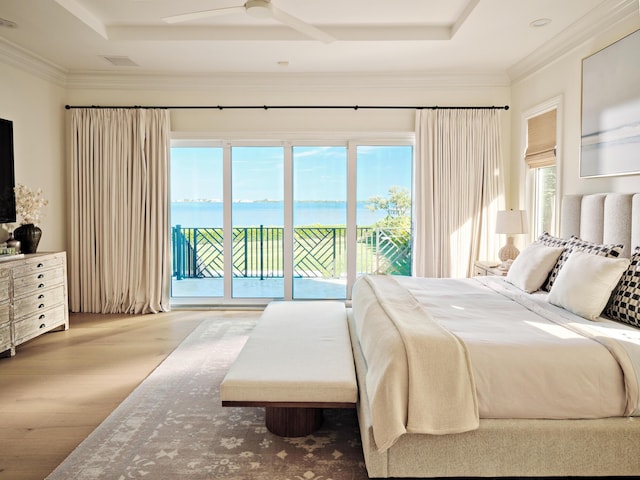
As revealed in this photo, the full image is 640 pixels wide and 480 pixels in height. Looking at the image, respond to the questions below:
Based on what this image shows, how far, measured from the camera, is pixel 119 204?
5.50 meters

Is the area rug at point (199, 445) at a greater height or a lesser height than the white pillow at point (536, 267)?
lesser

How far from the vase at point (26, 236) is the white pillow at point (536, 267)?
4304 mm

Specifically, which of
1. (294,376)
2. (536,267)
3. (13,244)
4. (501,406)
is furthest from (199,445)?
(13,244)

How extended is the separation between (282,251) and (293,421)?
134 inches

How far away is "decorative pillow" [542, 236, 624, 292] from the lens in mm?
3055

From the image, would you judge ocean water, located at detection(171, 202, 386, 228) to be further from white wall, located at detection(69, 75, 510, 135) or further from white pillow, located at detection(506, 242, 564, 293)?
white pillow, located at detection(506, 242, 564, 293)

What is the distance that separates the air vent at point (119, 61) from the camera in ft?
15.9

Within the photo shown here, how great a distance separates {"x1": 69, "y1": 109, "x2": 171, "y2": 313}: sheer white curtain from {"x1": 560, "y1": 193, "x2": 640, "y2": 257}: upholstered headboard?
418 centimetres

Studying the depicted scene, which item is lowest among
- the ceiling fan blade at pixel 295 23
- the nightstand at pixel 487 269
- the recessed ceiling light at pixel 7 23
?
the nightstand at pixel 487 269

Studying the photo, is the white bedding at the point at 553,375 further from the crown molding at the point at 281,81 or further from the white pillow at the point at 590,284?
the crown molding at the point at 281,81

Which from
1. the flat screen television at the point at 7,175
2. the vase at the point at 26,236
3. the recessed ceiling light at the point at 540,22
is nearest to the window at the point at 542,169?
the recessed ceiling light at the point at 540,22

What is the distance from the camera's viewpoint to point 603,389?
6.88 ft

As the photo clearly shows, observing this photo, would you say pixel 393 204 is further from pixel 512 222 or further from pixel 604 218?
pixel 604 218

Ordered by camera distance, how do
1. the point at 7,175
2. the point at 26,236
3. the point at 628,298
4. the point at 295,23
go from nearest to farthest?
the point at 628,298 → the point at 295,23 → the point at 7,175 → the point at 26,236
